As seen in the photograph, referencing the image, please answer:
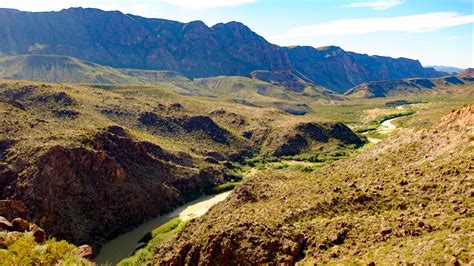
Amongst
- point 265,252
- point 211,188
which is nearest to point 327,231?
point 265,252

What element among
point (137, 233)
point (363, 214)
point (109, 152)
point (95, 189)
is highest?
point (363, 214)

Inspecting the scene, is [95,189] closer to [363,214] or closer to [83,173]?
[83,173]

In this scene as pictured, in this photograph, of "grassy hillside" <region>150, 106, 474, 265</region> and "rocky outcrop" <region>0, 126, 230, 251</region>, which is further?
"rocky outcrop" <region>0, 126, 230, 251</region>

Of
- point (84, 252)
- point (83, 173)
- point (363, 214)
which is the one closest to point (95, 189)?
point (83, 173)

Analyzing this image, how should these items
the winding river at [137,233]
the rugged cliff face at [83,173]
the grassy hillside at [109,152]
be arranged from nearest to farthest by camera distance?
1. the winding river at [137,233]
2. the rugged cliff face at [83,173]
3. the grassy hillside at [109,152]

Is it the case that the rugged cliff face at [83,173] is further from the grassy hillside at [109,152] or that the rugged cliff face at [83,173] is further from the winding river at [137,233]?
the winding river at [137,233]

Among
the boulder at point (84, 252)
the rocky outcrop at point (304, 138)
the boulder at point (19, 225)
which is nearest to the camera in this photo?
the boulder at point (84, 252)

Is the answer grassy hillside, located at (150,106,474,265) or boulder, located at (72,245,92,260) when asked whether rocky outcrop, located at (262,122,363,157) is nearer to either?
grassy hillside, located at (150,106,474,265)

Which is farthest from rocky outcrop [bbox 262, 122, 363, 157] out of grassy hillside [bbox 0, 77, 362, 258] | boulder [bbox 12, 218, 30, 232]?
boulder [bbox 12, 218, 30, 232]

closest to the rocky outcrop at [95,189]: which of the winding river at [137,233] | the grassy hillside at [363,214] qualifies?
the winding river at [137,233]

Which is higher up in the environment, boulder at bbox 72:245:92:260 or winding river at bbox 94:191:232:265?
boulder at bbox 72:245:92:260
